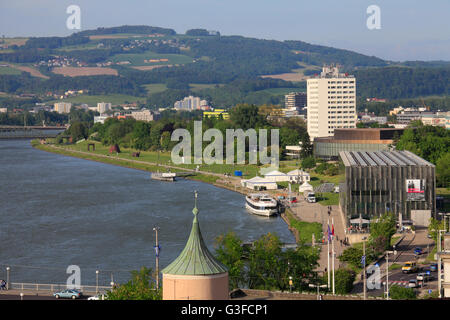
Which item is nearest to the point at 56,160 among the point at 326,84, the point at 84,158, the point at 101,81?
the point at 84,158

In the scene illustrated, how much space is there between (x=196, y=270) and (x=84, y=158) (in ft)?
173

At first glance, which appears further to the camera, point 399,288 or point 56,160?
point 56,160

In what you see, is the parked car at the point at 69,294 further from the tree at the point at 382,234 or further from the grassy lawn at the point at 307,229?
the grassy lawn at the point at 307,229

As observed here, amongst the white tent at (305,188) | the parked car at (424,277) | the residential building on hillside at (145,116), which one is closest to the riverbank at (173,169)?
the white tent at (305,188)

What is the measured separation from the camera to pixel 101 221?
93.1ft

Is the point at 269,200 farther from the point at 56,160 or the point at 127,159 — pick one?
the point at 56,160

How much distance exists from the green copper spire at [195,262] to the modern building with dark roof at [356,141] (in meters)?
36.0

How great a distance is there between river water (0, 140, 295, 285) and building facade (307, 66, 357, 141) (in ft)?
60.1

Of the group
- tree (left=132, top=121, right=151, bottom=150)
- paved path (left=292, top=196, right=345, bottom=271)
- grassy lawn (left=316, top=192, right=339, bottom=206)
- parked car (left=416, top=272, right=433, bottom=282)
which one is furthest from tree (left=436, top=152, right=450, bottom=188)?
tree (left=132, top=121, right=151, bottom=150)

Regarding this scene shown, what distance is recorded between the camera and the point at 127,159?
186 ft

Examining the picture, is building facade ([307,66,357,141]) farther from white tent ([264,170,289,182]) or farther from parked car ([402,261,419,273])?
parked car ([402,261,419,273])

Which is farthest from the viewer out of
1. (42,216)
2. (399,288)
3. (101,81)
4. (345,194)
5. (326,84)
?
(101,81)

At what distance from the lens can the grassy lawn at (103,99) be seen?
6637 inches

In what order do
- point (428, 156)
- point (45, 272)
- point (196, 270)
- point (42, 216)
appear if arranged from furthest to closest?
point (428, 156)
point (42, 216)
point (45, 272)
point (196, 270)
